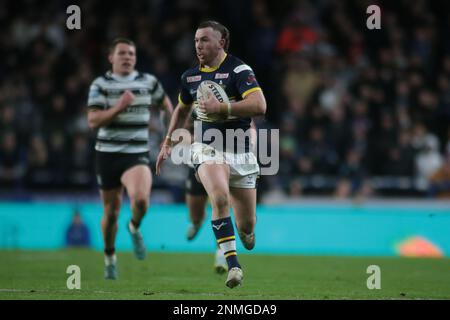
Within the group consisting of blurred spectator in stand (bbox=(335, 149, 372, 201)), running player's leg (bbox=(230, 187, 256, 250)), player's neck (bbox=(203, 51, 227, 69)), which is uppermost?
player's neck (bbox=(203, 51, 227, 69))

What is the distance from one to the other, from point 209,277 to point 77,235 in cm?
617

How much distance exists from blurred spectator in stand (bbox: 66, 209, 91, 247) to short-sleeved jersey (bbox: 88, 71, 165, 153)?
5.90 m

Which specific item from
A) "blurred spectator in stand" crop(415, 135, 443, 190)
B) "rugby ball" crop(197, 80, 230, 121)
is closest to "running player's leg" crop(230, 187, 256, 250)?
"rugby ball" crop(197, 80, 230, 121)

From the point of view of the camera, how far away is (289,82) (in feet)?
66.8

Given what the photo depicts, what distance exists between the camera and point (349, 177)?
17844 millimetres

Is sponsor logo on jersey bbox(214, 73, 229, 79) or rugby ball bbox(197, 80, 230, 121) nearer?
rugby ball bbox(197, 80, 230, 121)

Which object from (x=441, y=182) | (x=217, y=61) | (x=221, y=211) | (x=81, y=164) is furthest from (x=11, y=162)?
(x=221, y=211)

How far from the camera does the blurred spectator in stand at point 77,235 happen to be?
1680cm

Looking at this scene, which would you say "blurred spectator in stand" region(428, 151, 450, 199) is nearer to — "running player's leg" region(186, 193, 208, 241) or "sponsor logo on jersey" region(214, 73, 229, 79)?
"running player's leg" region(186, 193, 208, 241)

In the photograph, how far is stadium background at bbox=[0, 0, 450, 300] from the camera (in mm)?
16531

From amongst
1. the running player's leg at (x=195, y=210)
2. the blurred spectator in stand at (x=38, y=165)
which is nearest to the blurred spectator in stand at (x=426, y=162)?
the running player's leg at (x=195, y=210)

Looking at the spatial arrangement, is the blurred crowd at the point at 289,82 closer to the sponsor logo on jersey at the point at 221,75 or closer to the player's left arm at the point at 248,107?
the sponsor logo on jersey at the point at 221,75

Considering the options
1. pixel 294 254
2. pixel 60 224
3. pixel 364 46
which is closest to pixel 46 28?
pixel 60 224

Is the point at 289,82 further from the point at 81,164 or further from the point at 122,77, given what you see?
the point at 122,77
